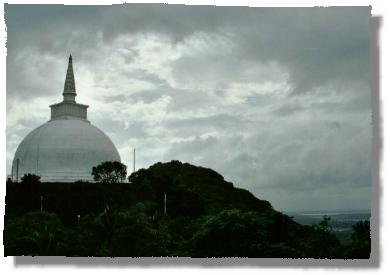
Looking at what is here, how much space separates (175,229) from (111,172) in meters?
6.92

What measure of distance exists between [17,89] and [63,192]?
702cm

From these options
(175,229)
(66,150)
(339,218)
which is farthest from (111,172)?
(339,218)

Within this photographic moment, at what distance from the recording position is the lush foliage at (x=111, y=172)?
20.3 meters

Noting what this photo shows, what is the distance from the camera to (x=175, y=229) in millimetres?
15656

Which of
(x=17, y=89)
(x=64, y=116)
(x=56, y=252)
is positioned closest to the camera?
(x=56, y=252)

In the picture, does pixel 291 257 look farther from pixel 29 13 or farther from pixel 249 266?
pixel 29 13

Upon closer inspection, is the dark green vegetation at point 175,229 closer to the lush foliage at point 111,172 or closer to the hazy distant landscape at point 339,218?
the hazy distant landscape at point 339,218

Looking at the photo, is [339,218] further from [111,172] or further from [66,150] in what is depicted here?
[66,150]

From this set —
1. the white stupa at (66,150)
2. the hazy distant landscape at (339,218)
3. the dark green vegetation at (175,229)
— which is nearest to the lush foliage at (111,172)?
the white stupa at (66,150)

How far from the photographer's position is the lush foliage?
798 inches

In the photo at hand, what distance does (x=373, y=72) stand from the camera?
38.8 feet

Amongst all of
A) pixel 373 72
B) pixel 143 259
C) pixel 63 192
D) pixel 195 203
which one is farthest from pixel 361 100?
pixel 63 192

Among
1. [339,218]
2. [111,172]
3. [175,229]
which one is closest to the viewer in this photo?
[339,218]

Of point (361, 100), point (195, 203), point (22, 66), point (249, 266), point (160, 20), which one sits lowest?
point (249, 266)
